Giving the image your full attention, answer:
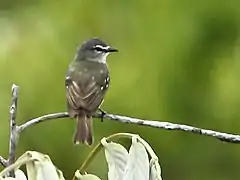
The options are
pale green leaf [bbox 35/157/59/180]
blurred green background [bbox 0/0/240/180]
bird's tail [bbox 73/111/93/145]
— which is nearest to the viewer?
pale green leaf [bbox 35/157/59/180]

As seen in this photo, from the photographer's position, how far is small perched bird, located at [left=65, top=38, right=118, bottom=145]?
229cm

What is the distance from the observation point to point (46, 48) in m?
3.37

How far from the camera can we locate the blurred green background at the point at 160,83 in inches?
125

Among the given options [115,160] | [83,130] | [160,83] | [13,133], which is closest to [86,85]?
[83,130]

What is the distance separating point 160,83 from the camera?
10.5ft

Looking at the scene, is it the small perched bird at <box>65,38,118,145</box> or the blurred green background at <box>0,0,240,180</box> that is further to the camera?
the blurred green background at <box>0,0,240,180</box>

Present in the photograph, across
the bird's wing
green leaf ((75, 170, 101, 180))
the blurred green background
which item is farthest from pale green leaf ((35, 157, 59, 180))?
the blurred green background

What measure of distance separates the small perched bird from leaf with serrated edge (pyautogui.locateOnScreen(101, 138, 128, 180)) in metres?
1.11

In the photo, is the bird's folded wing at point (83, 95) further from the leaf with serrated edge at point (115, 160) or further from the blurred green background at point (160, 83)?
the leaf with serrated edge at point (115, 160)

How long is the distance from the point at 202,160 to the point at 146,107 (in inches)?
14.4

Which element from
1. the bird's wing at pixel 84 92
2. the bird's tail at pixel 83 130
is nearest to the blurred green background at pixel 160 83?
the bird's wing at pixel 84 92

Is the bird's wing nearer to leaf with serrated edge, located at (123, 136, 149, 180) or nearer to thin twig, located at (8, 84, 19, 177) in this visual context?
thin twig, located at (8, 84, 19, 177)

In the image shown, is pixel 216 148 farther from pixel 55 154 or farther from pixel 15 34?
pixel 15 34

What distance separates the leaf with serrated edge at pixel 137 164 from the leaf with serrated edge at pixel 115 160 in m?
0.02
